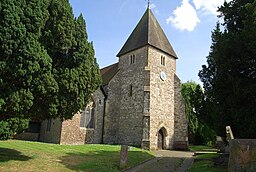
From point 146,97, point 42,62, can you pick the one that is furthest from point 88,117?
point 42,62

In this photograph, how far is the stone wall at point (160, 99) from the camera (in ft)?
87.2

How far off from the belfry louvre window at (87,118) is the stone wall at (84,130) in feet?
1.12

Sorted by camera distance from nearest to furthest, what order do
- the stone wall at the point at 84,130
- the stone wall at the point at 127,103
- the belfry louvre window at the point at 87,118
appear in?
the stone wall at the point at 84,130, the belfry louvre window at the point at 87,118, the stone wall at the point at 127,103

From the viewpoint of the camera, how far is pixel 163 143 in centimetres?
2791

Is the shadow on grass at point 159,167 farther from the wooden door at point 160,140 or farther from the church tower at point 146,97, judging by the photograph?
the wooden door at point 160,140

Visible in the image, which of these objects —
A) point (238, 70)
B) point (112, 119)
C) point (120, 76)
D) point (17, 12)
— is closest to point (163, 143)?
point (112, 119)

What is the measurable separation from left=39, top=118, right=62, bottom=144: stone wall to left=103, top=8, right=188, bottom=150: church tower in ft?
17.8

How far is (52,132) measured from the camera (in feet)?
86.0

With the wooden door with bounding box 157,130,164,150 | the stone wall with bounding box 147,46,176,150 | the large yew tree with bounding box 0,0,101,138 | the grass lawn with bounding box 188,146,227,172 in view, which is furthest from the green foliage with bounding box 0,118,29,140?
the wooden door with bounding box 157,130,164,150

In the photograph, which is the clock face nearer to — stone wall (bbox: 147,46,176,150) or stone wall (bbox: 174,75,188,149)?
stone wall (bbox: 147,46,176,150)

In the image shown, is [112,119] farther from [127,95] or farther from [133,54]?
[133,54]

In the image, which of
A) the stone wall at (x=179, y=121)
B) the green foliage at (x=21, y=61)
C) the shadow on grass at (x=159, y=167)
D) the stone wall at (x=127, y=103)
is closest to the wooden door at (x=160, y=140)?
the stone wall at (x=179, y=121)

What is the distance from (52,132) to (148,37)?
49.6 feet

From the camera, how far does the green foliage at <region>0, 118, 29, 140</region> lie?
37.3ft
